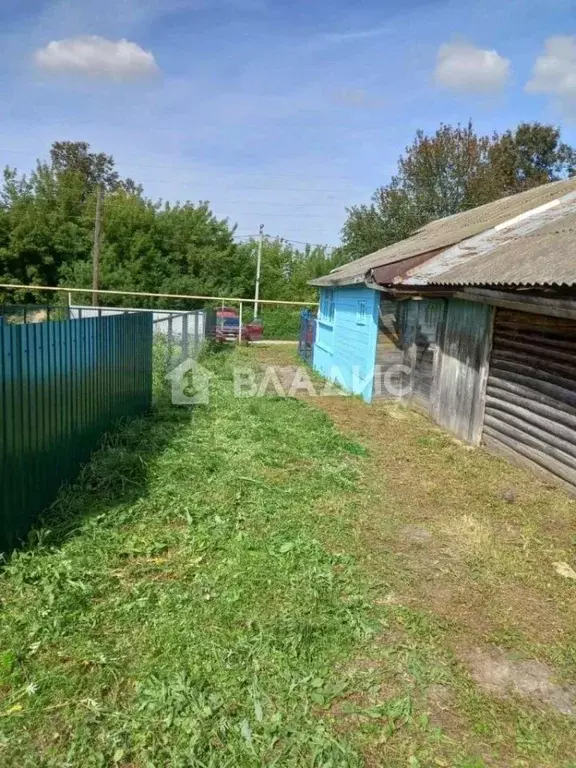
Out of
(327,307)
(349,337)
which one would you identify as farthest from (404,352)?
(327,307)

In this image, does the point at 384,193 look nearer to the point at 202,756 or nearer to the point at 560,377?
the point at 560,377

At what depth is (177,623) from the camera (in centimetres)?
290

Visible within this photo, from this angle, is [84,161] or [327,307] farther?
[84,161]

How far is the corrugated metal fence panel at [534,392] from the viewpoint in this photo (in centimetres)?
544

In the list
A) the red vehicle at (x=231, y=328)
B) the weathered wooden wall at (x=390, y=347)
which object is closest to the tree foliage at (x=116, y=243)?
the red vehicle at (x=231, y=328)

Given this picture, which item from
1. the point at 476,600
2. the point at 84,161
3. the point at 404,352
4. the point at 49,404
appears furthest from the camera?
the point at 84,161

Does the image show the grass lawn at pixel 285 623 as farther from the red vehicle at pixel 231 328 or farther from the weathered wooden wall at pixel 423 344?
the red vehicle at pixel 231 328

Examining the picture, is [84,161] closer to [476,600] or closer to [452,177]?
[452,177]

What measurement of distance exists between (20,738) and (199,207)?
1156 inches

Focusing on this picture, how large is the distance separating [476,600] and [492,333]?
14.0 ft

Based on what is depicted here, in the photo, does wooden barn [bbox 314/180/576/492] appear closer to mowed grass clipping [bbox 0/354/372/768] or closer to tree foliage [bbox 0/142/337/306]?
mowed grass clipping [bbox 0/354/372/768]

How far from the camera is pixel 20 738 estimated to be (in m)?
2.14

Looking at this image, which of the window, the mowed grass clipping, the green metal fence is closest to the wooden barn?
the mowed grass clipping

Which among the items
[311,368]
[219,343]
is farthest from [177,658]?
[219,343]
